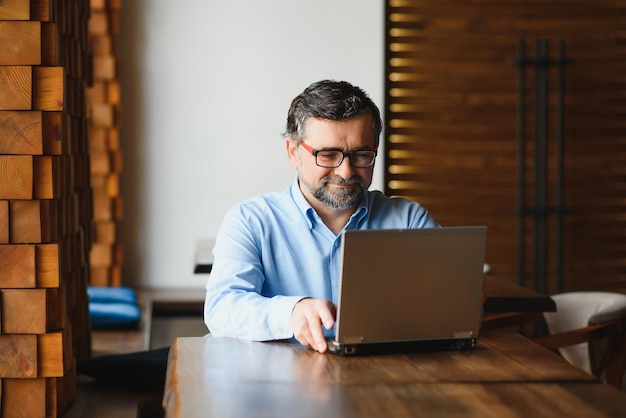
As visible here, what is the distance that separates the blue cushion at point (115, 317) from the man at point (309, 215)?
243 cm

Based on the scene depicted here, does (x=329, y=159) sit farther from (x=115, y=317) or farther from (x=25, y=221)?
(x=115, y=317)

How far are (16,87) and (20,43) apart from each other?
0.14 metres

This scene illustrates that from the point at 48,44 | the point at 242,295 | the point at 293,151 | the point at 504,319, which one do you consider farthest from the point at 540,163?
the point at 242,295

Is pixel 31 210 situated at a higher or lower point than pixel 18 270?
higher

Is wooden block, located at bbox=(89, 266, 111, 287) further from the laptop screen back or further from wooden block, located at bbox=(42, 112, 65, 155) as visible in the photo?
the laptop screen back

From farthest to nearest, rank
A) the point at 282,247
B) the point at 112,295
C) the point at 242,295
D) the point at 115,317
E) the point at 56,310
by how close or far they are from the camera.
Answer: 1. the point at 112,295
2. the point at 115,317
3. the point at 56,310
4. the point at 282,247
5. the point at 242,295

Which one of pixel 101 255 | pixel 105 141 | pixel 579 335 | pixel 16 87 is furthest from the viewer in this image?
pixel 101 255

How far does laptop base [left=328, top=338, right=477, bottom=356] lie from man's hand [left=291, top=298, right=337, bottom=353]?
4 centimetres

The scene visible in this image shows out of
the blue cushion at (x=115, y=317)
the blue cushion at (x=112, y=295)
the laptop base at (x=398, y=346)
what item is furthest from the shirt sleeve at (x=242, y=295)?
the blue cushion at (x=112, y=295)

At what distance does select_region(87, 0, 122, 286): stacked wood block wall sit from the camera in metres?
5.57

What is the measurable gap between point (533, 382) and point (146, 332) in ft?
10.5

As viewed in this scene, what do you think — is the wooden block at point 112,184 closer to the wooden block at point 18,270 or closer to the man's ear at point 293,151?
the wooden block at point 18,270

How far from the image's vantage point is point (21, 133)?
299 cm

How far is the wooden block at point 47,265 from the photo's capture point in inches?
119
